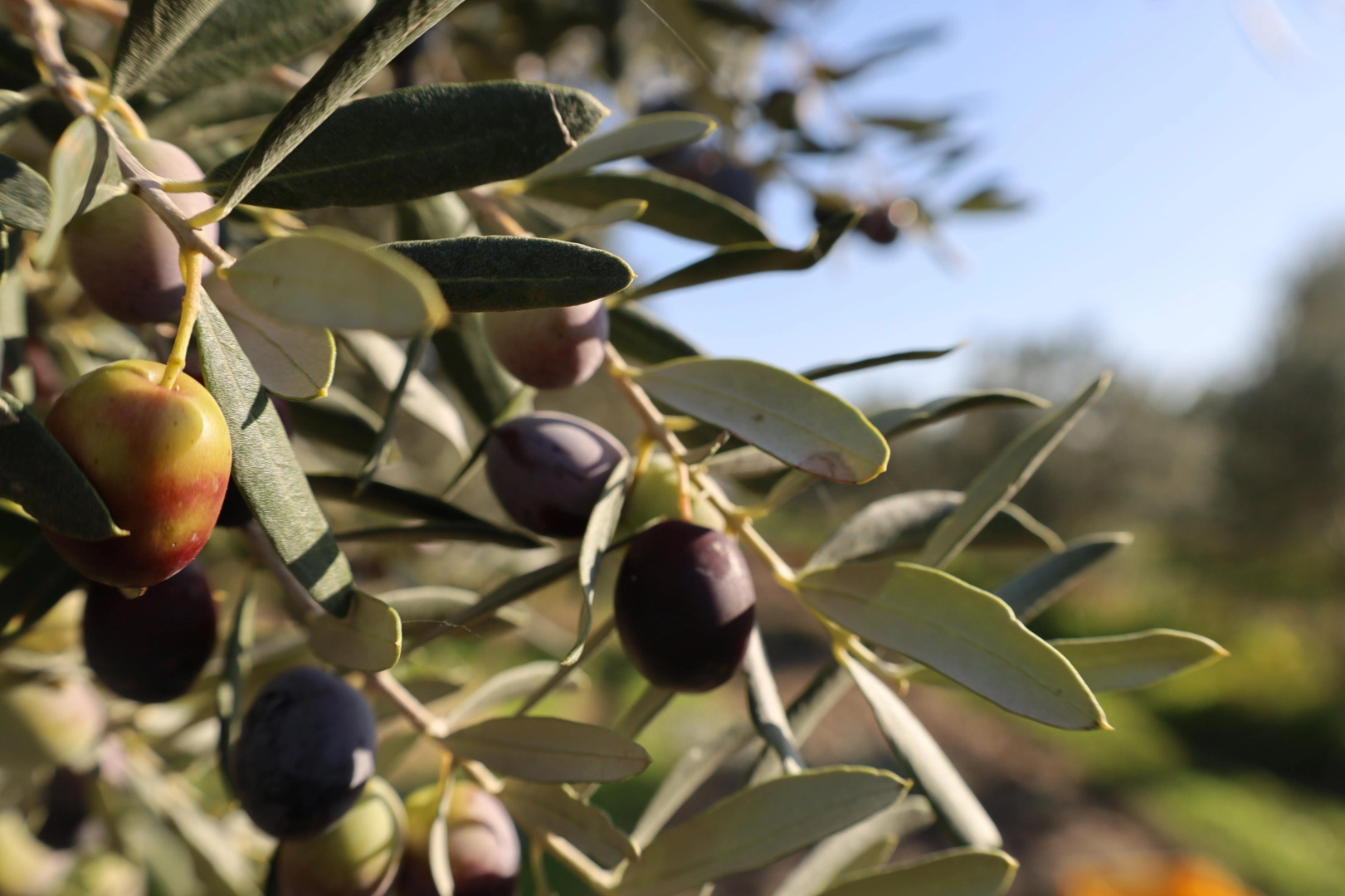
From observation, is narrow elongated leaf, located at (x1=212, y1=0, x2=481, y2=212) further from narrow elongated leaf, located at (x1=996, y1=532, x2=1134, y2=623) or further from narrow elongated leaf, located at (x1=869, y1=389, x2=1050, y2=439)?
narrow elongated leaf, located at (x1=996, y1=532, x2=1134, y2=623)

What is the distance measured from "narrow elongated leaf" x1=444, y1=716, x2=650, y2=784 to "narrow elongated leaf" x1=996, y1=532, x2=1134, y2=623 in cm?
38

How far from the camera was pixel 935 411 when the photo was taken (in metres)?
0.63

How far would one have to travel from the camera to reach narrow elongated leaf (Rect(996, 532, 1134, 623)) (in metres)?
0.74

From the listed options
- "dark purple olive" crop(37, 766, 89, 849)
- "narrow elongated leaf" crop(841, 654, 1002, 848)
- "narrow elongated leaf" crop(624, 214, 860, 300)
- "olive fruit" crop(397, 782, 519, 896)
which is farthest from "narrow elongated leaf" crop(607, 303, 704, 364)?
"dark purple olive" crop(37, 766, 89, 849)

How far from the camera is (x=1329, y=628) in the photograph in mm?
12461

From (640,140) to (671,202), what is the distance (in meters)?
0.10

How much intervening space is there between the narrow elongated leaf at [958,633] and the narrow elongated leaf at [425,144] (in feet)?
1.06

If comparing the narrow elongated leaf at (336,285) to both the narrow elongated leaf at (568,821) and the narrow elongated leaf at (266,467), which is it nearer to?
the narrow elongated leaf at (266,467)

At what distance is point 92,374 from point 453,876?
465mm

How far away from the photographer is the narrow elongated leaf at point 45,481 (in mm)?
321

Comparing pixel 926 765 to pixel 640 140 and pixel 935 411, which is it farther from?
pixel 640 140

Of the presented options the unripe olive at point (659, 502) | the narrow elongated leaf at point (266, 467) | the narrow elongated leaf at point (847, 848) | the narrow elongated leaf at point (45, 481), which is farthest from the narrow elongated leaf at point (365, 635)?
the narrow elongated leaf at point (847, 848)

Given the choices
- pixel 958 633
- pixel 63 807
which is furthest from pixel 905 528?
pixel 63 807

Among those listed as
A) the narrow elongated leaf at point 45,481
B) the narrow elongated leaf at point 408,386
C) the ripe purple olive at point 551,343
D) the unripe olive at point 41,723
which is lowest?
the unripe olive at point 41,723
